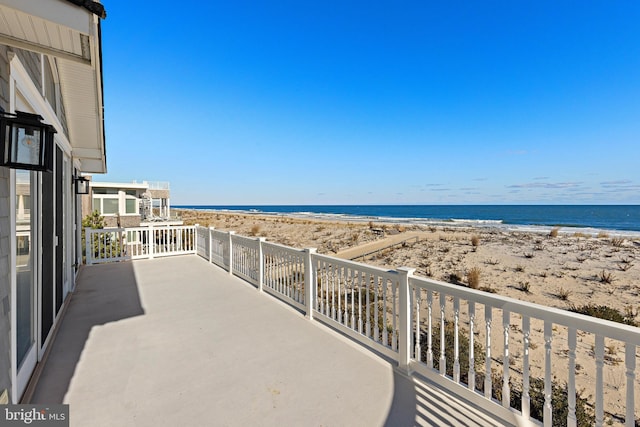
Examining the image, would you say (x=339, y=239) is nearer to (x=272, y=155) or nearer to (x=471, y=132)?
(x=272, y=155)

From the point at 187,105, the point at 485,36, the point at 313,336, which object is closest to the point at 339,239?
the point at 187,105

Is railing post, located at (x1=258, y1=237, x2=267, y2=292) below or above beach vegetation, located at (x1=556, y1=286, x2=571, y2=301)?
above

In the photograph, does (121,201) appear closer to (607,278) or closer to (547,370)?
(547,370)

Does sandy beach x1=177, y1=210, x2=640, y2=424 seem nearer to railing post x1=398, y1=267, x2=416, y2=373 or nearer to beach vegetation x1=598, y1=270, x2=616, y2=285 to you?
beach vegetation x1=598, y1=270, x2=616, y2=285

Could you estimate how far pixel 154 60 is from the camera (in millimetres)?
8258

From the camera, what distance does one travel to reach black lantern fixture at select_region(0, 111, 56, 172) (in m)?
1.51

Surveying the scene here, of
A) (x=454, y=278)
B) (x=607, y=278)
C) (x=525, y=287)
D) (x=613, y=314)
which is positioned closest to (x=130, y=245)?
(x=454, y=278)

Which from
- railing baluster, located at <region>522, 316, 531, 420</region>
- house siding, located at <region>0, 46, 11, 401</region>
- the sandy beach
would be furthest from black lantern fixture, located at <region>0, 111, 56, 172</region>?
the sandy beach

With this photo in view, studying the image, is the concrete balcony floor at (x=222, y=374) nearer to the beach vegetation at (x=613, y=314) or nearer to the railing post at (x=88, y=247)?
the railing post at (x=88, y=247)

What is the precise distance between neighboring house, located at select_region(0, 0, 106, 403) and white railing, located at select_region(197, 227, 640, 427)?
2.61 meters

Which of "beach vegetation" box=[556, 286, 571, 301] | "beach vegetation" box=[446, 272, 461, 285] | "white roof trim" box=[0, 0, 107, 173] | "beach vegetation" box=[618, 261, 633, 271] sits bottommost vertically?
"beach vegetation" box=[556, 286, 571, 301]

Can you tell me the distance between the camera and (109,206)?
15258 mm

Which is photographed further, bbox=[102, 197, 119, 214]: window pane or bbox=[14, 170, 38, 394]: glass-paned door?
bbox=[102, 197, 119, 214]: window pane

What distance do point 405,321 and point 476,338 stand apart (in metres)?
2.65
